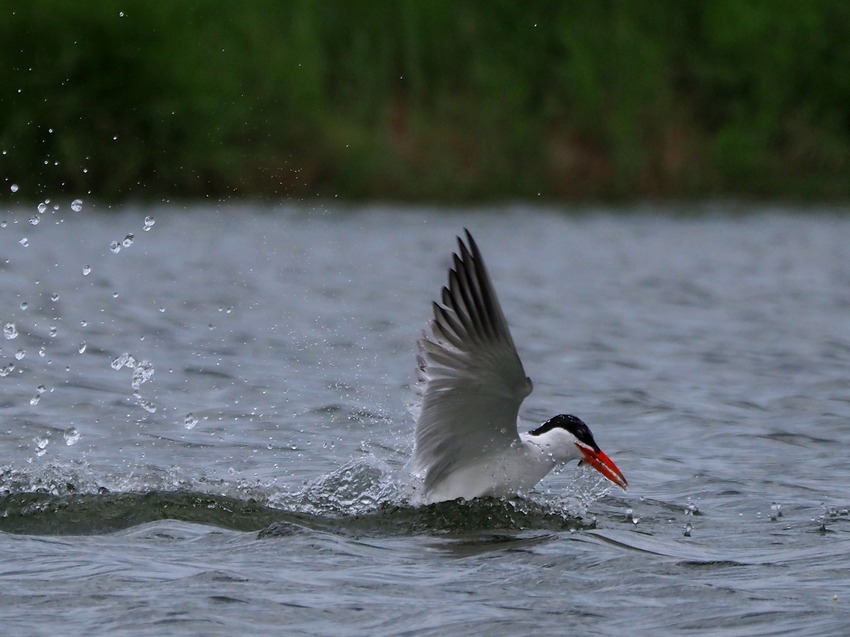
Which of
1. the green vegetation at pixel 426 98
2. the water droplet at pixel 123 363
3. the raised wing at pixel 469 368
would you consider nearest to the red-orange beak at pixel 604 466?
the raised wing at pixel 469 368

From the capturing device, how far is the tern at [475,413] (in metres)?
5.75

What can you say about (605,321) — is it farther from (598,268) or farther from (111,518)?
(111,518)

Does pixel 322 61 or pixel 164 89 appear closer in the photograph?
pixel 164 89

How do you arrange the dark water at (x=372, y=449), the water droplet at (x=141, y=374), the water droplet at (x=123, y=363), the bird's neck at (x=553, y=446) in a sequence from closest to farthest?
the dark water at (x=372, y=449) < the bird's neck at (x=553, y=446) < the water droplet at (x=141, y=374) < the water droplet at (x=123, y=363)

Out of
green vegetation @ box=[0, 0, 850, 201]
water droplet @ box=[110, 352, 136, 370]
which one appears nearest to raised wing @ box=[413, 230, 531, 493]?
water droplet @ box=[110, 352, 136, 370]

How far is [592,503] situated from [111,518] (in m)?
2.12

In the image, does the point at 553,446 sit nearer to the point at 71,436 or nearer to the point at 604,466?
the point at 604,466

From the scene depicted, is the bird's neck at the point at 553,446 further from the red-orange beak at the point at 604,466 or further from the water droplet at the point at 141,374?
the water droplet at the point at 141,374

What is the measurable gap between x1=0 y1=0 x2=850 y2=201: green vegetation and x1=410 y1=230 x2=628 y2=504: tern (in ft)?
44.1

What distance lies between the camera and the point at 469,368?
19.1ft

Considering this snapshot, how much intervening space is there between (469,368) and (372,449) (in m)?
2.03

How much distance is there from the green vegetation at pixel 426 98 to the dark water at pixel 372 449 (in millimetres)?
3579

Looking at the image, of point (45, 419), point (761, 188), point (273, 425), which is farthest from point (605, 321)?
point (761, 188)

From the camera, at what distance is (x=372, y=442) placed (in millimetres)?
7949
